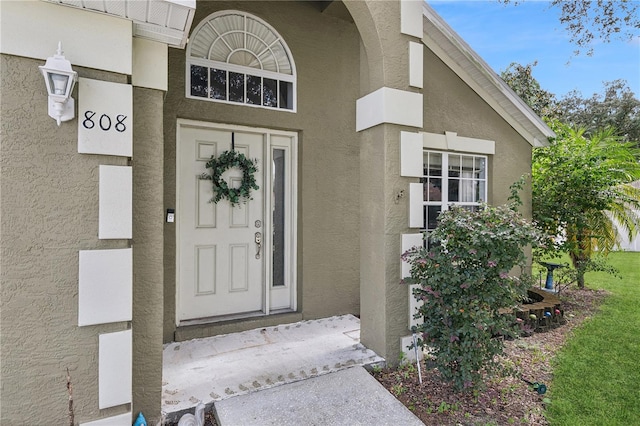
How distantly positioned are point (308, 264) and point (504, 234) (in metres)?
2.55

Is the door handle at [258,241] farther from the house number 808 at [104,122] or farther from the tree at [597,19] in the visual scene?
the tree at [597,19]

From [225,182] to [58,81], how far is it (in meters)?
2.33

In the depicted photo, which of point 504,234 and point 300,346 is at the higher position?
point 504,234

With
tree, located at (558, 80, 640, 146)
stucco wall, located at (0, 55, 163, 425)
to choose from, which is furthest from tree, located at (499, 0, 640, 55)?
tree, located at (558, 80, 640, 146)

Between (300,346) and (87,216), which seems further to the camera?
(300,346)

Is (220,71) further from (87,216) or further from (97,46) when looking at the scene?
(87,216)

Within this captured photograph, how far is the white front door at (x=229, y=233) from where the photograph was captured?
13.7 feet

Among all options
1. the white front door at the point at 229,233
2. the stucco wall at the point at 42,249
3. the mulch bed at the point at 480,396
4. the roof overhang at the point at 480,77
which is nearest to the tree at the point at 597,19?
the roof overhang at the point at 480,77

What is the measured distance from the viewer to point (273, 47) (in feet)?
15.1

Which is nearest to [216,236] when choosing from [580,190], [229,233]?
[229,233]

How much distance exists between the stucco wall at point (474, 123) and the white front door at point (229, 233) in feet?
8.26

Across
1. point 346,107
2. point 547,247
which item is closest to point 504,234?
point 346,107

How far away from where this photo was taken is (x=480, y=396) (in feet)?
10.5

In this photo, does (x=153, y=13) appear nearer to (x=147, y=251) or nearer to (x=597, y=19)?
(x=147, y=251)
